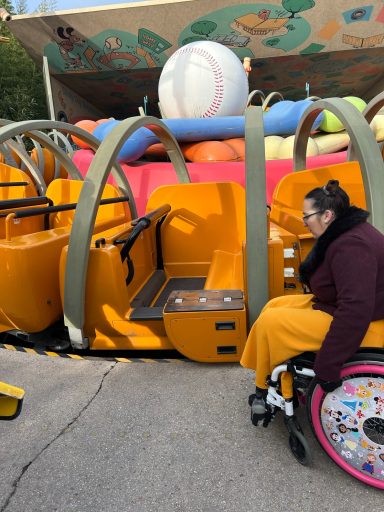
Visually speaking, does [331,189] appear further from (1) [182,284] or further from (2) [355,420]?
(1) [182,284]

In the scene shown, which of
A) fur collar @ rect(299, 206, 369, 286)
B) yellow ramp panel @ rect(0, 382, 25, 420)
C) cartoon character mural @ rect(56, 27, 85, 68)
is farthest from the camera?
cartoon character mural @ rect(56, 27, 85, 68)

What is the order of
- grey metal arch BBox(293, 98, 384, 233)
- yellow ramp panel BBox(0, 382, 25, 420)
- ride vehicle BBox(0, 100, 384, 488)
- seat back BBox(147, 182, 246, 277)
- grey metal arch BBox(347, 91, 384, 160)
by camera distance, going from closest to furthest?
1. yellow ramp panel BBox(0, 382, 25, 420)
2. ride vehicle BBox(0, 100, 384, 488)
3. grey metal arch BBox(293, 98, 384, 233)
4. grey metal arch BBox(347, 91, 384, 160)
5. seat back BBox(147, 182, 246, 277)

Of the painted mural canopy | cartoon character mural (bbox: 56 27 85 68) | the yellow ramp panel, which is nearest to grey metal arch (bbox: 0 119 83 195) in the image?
the yellow ramp panel

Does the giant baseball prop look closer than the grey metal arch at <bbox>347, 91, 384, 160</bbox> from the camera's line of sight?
No

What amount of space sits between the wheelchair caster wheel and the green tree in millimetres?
16034

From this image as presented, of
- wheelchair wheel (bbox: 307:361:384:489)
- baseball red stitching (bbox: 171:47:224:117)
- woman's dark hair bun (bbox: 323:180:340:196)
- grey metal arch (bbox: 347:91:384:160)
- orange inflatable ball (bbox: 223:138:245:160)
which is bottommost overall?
wheelchair wheel (bbox: 307:361:384:489)

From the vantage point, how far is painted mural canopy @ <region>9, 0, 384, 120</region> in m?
12.2

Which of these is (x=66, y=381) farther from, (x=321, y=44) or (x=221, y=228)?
(x=321, y=44)

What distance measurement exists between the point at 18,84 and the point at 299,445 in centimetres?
1771

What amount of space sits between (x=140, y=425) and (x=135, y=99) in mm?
18035

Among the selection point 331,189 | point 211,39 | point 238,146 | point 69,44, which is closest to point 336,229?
point 331,189

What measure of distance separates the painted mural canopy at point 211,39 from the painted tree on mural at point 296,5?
3 centimetres

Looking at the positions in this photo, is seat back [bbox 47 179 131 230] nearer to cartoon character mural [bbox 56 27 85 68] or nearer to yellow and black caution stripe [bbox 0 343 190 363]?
yellow and black caution stripe [bbox 0 343 190 363]

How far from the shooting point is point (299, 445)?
163cm
